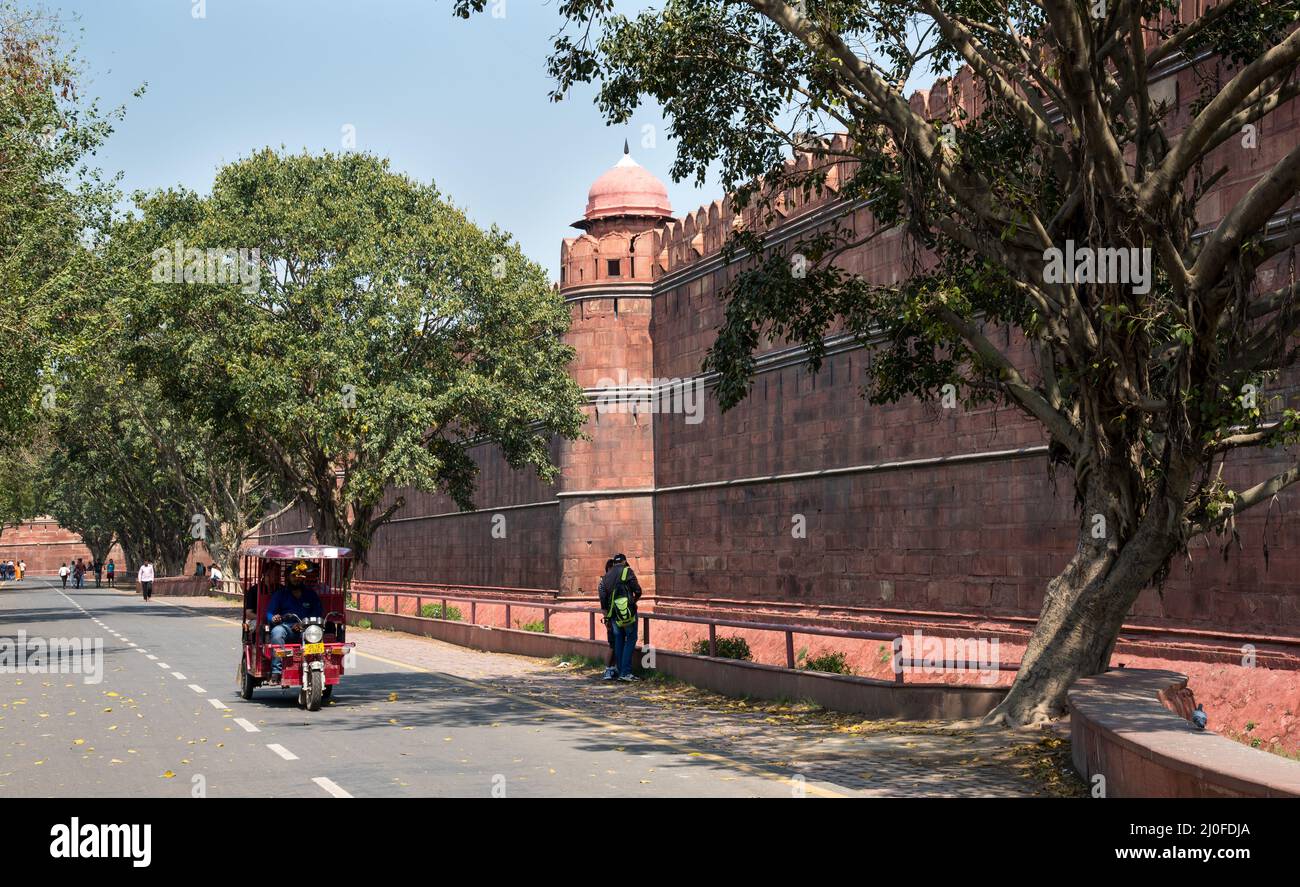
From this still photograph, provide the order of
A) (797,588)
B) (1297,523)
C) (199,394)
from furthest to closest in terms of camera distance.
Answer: (199,394) → (797,588) → (1297,523)

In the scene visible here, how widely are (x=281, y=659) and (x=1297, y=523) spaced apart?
12.3 metres

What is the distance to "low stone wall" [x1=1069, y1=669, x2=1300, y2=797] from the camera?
6938 millimetres

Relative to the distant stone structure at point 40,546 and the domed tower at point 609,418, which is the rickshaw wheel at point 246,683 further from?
the distant stone structure at point 40,546

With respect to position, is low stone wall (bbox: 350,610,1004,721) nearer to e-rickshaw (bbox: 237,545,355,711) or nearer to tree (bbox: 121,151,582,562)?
e-rickshaw (bbox: 237,545,355,711)

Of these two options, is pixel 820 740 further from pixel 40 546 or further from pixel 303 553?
pixel 40 546

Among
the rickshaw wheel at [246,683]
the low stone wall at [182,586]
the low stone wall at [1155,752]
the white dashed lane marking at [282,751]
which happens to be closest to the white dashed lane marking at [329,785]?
the white dashed lane marking at [282,751]

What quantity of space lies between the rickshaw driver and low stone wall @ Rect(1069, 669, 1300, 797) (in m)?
8.98

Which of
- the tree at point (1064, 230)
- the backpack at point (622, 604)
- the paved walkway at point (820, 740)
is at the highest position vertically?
the tree at point (1064, 230)

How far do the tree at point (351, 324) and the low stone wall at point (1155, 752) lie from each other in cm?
2572

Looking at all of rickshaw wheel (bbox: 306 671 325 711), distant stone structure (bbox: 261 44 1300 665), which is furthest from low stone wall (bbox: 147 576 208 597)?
rickshaw wheel (bbox: 306 671 325 711)

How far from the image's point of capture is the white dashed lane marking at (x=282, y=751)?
11.6 m
